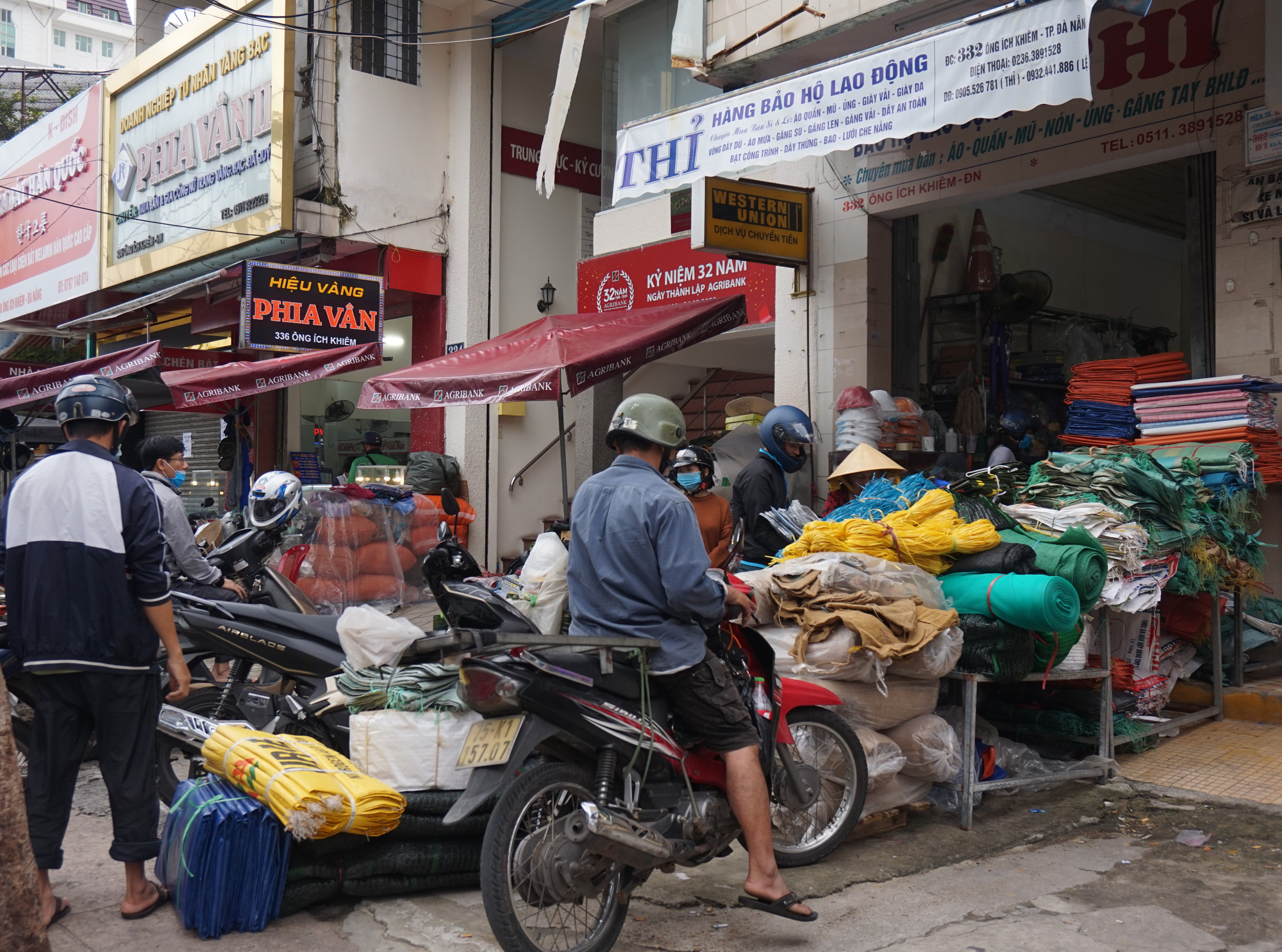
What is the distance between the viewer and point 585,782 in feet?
11.6

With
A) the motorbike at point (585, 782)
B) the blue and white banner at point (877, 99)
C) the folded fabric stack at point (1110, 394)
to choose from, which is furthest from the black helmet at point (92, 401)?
the folded fabric stack at point (1110, 394)

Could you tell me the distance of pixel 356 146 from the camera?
1270 centimetres

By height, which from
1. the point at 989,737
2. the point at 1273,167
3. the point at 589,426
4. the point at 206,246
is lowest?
the point at 989,737

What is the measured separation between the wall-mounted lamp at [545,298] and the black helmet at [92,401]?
9.69 m

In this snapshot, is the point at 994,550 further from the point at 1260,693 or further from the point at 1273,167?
the point at 1273,167

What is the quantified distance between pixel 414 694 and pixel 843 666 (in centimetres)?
182

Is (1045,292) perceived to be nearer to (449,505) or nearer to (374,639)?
(449,505)

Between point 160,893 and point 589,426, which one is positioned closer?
point 160,893

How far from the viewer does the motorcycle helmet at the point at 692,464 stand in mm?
7113

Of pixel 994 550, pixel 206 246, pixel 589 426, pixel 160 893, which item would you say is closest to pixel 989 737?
pixel 994 550

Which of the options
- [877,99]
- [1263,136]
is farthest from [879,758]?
[1263,136]

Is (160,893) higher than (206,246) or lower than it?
lower

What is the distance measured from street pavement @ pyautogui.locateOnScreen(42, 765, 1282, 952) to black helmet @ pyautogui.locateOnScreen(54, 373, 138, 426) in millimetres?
1834

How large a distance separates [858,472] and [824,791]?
3040 mm
